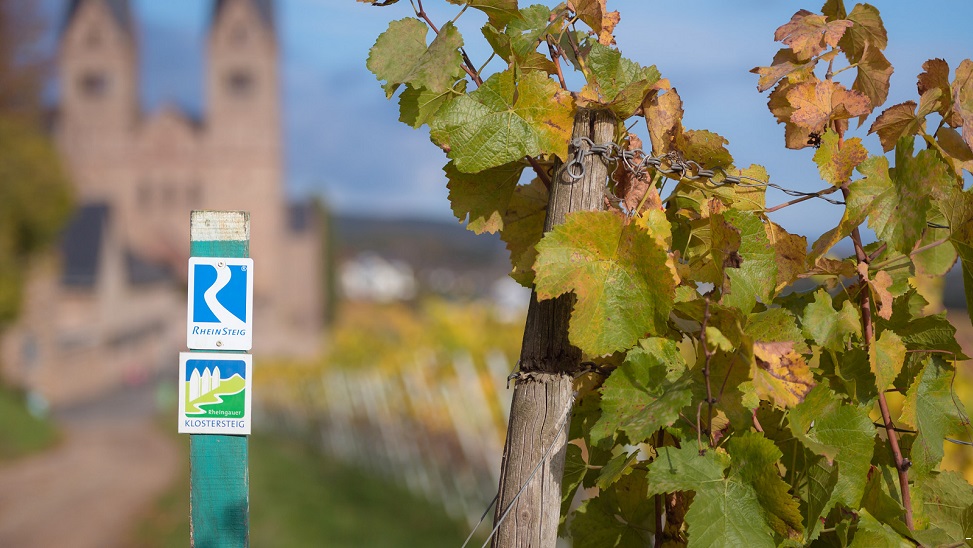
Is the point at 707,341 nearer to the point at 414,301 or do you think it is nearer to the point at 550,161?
the point at 550,161

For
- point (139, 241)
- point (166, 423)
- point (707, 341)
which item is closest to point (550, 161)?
point (707, 341)

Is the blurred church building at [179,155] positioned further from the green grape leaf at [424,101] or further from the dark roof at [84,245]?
the green grape leaf at [424,101]

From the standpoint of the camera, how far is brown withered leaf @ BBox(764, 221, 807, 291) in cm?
110

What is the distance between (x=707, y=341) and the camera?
3.22ft

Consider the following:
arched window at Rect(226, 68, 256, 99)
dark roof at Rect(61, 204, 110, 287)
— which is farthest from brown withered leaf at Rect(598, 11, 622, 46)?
arched window at Rect(226, 68, 256, 99)

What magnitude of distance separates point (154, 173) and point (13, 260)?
25.5 metres

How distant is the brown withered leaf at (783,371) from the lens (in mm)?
1002

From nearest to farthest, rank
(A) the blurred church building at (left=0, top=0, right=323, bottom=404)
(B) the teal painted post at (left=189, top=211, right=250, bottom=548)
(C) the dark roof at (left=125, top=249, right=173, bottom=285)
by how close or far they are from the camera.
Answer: (B) the teal painted post at (left=189, top=211, right=250, bottom=548), (C) the dark roof at (left=125, top=249, right=173, bottom=285), (A) the blurred church building at (left=0, top=0, right=323, bottom=404)

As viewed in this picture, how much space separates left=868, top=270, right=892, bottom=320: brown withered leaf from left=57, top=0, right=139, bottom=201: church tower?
44.0 meters

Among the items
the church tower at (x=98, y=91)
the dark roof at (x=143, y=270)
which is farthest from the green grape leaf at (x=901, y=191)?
the church tower at (x=98, y=91)

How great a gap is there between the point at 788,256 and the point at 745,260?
91 mm

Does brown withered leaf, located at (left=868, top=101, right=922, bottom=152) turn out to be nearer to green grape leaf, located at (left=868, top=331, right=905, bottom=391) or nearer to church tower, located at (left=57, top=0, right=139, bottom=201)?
green grape leaf, located at (left=868, top=331, right=905, bottom=391)

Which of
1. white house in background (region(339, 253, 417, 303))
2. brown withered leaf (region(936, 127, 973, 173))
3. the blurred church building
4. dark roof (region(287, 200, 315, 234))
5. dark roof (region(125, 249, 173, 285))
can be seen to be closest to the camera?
brown withered leaf (region(936, 127, 973, 173))

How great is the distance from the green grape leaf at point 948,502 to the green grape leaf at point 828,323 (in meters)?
0.23
